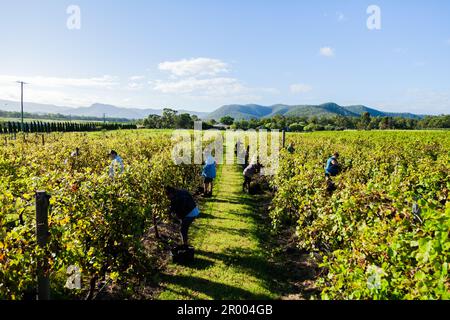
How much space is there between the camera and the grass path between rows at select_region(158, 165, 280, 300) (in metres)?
6.32

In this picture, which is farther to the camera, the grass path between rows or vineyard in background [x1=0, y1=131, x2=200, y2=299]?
the grass path between rows

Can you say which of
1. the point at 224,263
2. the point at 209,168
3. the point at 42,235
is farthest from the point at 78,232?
the point at 209,168

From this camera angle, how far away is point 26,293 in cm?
583

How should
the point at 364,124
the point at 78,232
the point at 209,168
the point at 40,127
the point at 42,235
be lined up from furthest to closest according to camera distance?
1. the point at 364,124
2. the point at 40,127
3. the point at 209,168
4. the point at 78,232
5. the point at 42,235

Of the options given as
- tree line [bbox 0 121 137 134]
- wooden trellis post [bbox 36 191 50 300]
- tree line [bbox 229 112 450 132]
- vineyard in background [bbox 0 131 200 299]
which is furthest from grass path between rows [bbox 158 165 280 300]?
tree line [bbox 229 112 450 132]

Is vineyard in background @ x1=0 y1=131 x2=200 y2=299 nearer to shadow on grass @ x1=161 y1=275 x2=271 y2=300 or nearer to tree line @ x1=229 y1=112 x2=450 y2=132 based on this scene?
shadow on grass @ x1=161 y1=275 x2=271 y2=300

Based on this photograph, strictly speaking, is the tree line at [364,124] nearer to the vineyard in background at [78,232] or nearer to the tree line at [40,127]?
the tree line at [40,127]

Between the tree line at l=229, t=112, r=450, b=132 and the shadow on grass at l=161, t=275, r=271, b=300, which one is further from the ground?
the tree line at l=229, t=112, r=450, b=132

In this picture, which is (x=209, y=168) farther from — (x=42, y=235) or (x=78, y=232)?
(x=42, y=235)

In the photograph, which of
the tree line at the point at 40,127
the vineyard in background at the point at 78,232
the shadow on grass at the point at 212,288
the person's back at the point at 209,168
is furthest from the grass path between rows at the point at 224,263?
the tree line at the point at 40,127

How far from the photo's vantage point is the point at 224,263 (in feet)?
24.9

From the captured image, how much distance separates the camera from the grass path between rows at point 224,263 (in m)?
6.32
